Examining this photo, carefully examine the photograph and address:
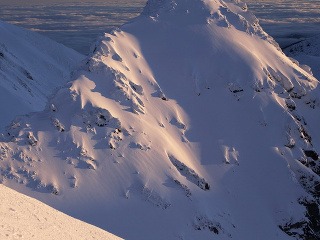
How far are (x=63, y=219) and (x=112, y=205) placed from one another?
6.81 meters

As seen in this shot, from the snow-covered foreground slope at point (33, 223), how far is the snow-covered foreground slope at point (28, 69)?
1000 inches

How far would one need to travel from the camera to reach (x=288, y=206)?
25.5 metres

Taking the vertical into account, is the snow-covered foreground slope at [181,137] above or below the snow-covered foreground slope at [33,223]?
below

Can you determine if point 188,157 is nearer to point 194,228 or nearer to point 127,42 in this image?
point 194,228

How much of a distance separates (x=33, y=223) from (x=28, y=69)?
78318mm

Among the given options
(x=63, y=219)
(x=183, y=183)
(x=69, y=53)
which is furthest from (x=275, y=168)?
(x=69, y=53)

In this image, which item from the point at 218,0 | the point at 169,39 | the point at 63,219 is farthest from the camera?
the point at 218,0

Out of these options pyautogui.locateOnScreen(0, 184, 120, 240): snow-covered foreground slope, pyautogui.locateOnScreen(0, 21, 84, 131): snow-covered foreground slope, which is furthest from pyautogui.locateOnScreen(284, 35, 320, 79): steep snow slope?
pyautogui.locateOnScreen(0, 184, 120, 240): snow-covered foreground slope

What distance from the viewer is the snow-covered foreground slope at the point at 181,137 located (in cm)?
2202

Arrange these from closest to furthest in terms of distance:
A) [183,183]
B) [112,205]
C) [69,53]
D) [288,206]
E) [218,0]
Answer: [112,205] → [183,183] → [288,206] → [218,0] → [69,53]

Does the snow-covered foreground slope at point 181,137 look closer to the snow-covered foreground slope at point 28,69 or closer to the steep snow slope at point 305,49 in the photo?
the snow-covered foreground slope at point 28,69

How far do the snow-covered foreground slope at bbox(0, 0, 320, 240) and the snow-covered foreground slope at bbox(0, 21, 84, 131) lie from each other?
15586 millimetres

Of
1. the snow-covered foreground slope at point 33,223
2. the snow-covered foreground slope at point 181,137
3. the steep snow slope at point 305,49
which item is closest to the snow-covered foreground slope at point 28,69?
the snow-covered foreground slope at point 181,137

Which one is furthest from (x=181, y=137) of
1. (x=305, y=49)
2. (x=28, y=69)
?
(x=305, y=49)
